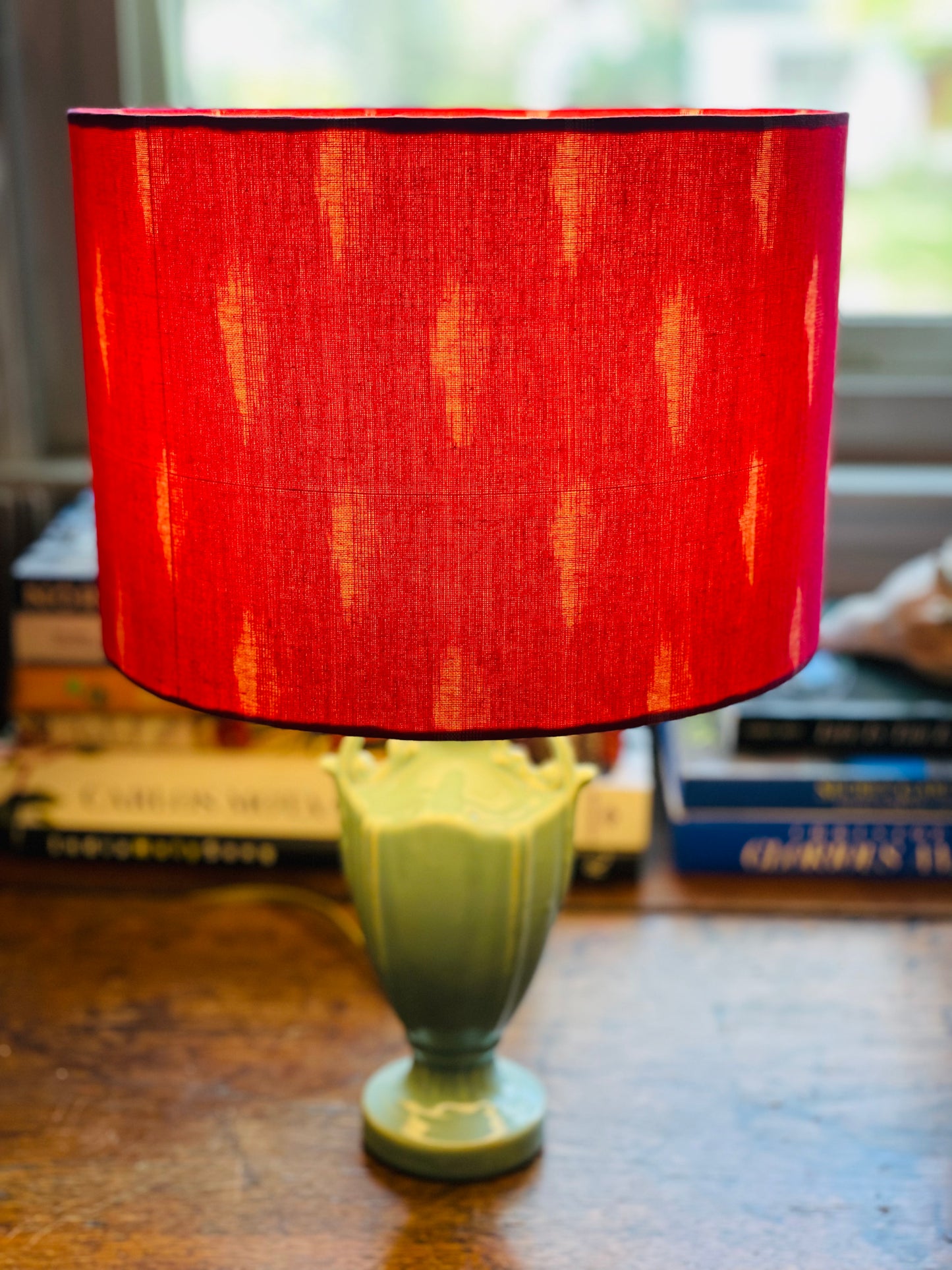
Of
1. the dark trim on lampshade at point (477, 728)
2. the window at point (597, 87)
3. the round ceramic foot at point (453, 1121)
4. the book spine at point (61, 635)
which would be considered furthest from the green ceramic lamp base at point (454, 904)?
the window at point (597, 87)

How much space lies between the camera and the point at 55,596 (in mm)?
1207

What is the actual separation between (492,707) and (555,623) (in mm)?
45

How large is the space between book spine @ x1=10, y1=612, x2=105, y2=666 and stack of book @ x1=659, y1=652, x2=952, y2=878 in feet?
1.64

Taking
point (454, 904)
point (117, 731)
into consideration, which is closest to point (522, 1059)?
point (454, 904)

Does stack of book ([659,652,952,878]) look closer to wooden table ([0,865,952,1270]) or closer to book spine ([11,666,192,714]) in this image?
wooden table ([0,865,952,1270])

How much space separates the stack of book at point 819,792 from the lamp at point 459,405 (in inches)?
19.9

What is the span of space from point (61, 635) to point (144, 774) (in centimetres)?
14

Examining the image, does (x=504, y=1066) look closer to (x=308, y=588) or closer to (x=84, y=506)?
(x=308, y=588)

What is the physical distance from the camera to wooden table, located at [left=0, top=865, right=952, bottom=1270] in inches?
32.3

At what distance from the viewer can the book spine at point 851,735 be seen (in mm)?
1211

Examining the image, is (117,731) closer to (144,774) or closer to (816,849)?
(144,774)

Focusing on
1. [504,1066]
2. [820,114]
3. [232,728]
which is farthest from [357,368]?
[232,728]

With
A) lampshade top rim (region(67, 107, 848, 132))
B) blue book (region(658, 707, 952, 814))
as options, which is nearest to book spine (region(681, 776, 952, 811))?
blue book (region(658, 707, 952, 814))

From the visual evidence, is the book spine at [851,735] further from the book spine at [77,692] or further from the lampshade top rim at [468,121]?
the lampshade top rim at [468,121]
